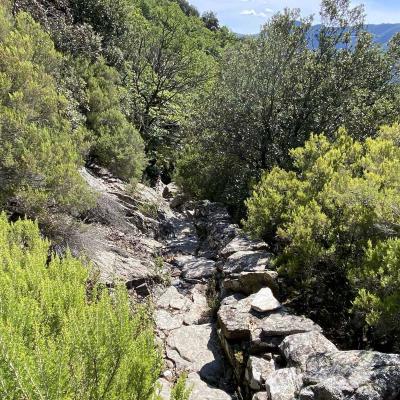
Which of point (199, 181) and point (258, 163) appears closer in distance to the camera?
point (258, 163)

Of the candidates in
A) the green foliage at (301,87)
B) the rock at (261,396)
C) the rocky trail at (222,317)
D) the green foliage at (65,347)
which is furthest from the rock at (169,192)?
the green foliage at (65,347)

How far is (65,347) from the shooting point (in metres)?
2.86

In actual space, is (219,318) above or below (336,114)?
below

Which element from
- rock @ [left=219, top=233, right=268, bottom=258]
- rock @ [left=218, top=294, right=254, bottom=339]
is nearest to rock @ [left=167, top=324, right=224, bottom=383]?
rock @ [left=218, top=294, right=254, bottom=339]

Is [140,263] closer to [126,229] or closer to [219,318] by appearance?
[126,229]

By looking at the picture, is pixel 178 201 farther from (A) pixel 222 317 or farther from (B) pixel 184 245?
(A) pixel 222 317

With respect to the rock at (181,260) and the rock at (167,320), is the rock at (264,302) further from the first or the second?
the rock at (181,260)

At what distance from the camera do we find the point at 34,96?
926 cm

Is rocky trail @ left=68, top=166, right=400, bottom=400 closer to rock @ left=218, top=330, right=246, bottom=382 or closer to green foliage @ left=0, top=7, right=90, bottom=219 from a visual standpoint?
rock @ left=218, top=330, right=246, bottom=382

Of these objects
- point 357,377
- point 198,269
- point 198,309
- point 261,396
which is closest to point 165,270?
point 198,269

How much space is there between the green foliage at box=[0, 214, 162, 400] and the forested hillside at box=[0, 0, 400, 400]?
0.02m

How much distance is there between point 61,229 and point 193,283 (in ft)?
12.5

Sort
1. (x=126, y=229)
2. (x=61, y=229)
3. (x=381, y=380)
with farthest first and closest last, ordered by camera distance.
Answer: (x=126, y=229), (x=61, y=229), (x=381, y=380)

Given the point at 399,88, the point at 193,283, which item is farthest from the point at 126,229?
the point at 399,88
